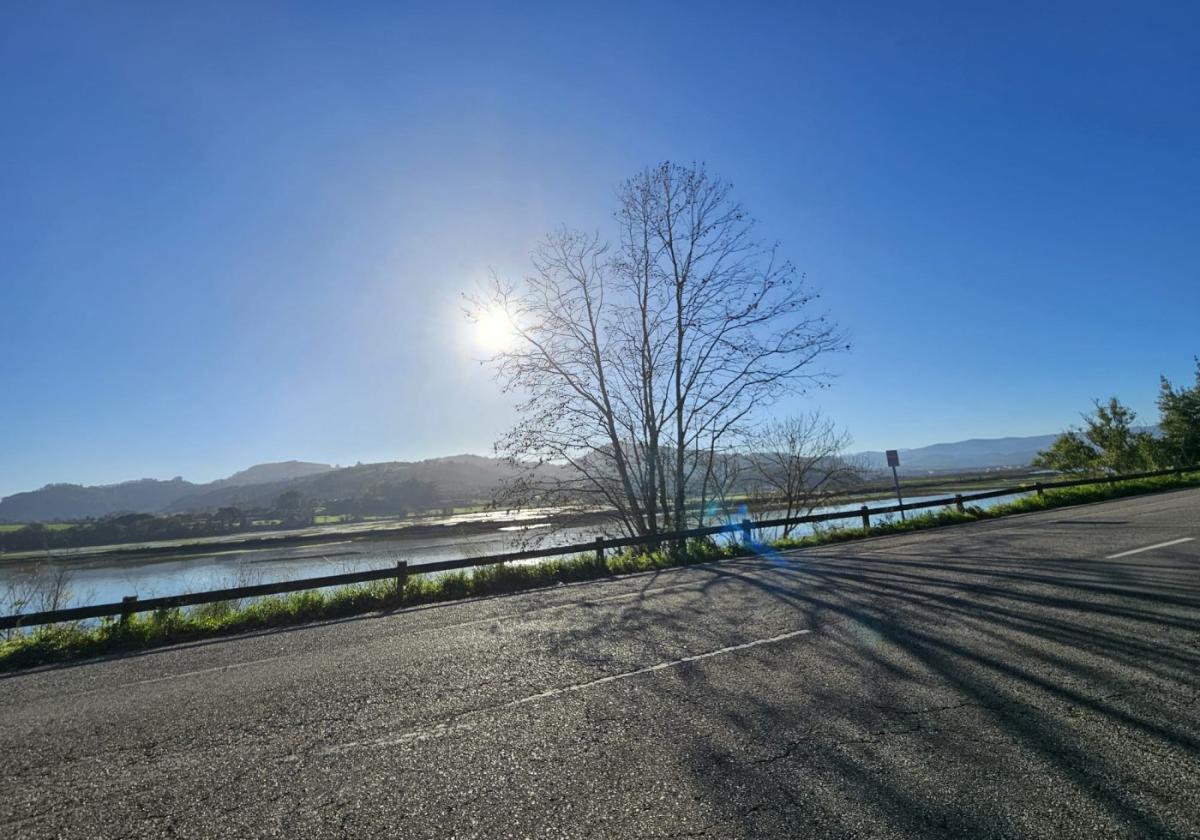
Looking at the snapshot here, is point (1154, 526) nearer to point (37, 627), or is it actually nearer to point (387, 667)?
point (387, 667)

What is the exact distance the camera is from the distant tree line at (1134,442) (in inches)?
1459

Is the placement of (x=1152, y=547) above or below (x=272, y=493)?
below

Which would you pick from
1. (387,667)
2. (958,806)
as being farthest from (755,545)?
(958,806)

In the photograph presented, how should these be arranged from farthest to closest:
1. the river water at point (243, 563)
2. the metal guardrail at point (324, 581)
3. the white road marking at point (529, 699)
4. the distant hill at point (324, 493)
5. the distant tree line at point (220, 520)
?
1. the distant hill at point (324, 493)
2. the distant tree line at point (220, 520)
3. the river water at point (243, 563)
4. the metal guardrail at point (324, 581)
5. the white road marking at point (529, 699)

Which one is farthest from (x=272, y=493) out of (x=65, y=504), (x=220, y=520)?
(x=220, y=520)

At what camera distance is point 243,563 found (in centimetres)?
2169

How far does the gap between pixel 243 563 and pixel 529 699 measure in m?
22.1

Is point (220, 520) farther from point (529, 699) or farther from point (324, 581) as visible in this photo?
point (529, 699)

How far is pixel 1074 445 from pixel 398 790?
56.0 meters

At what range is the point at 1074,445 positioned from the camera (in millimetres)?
43469

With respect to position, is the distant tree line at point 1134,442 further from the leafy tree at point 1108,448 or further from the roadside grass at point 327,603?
the roadside grass at point 327,603

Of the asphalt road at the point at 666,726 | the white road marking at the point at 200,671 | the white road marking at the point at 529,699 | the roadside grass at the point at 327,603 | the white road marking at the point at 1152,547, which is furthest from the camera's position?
the white road marking at the point at 1152,547

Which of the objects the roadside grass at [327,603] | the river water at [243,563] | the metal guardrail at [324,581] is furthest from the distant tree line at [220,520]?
the roadside grass at [327,603]

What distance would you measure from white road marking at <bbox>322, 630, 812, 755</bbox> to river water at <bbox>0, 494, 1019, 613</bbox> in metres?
9.71
